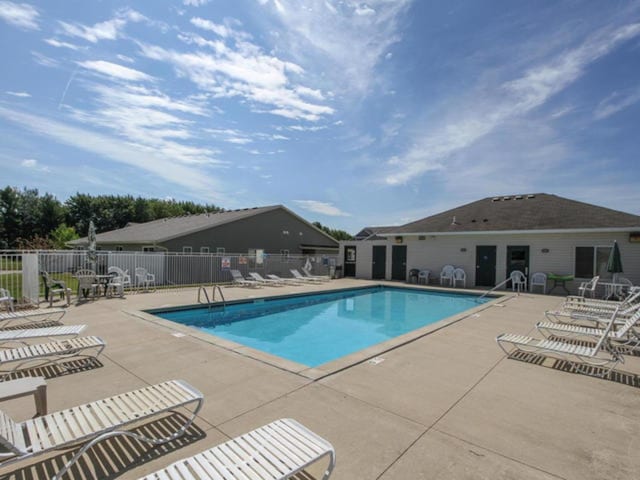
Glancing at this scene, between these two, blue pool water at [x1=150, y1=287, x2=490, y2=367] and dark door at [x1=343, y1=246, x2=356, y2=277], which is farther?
dark door at [x1=343, y1=246, x2=356, y2=277]

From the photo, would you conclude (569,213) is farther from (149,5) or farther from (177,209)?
(177,209)

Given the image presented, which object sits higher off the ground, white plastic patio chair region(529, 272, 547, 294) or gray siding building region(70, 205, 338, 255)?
gray siding building region(70, 205, 338, 255)

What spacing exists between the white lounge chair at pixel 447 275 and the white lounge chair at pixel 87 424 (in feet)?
52.9

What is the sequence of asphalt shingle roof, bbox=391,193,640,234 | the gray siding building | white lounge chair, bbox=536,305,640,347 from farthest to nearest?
1. the gray siding building
2. asphalt shingle roof, bbox=391,193,640,234
3. white lounge chair, bbox=536,305,640,347

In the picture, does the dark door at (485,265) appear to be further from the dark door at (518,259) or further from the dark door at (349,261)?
the dark door at (349,261)

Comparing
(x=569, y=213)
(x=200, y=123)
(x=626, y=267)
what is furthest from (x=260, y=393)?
(x=569, y=213)

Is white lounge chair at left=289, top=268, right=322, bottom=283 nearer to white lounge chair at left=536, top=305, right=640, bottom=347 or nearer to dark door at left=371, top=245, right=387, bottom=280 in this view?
dark door at left=371, top=245, right=387, bottom=280

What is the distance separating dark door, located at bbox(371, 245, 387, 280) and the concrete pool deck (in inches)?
566

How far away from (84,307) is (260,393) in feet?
26.0

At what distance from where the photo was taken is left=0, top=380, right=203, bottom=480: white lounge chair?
212 cm

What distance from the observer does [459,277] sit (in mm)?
17047

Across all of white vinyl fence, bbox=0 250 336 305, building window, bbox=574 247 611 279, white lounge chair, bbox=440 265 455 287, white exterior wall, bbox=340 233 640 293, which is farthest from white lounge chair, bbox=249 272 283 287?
building window, bbox=574 247 611 279

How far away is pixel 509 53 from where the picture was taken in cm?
1053

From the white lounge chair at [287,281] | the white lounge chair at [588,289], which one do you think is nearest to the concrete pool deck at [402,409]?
the white lounge chair at [588,289]
